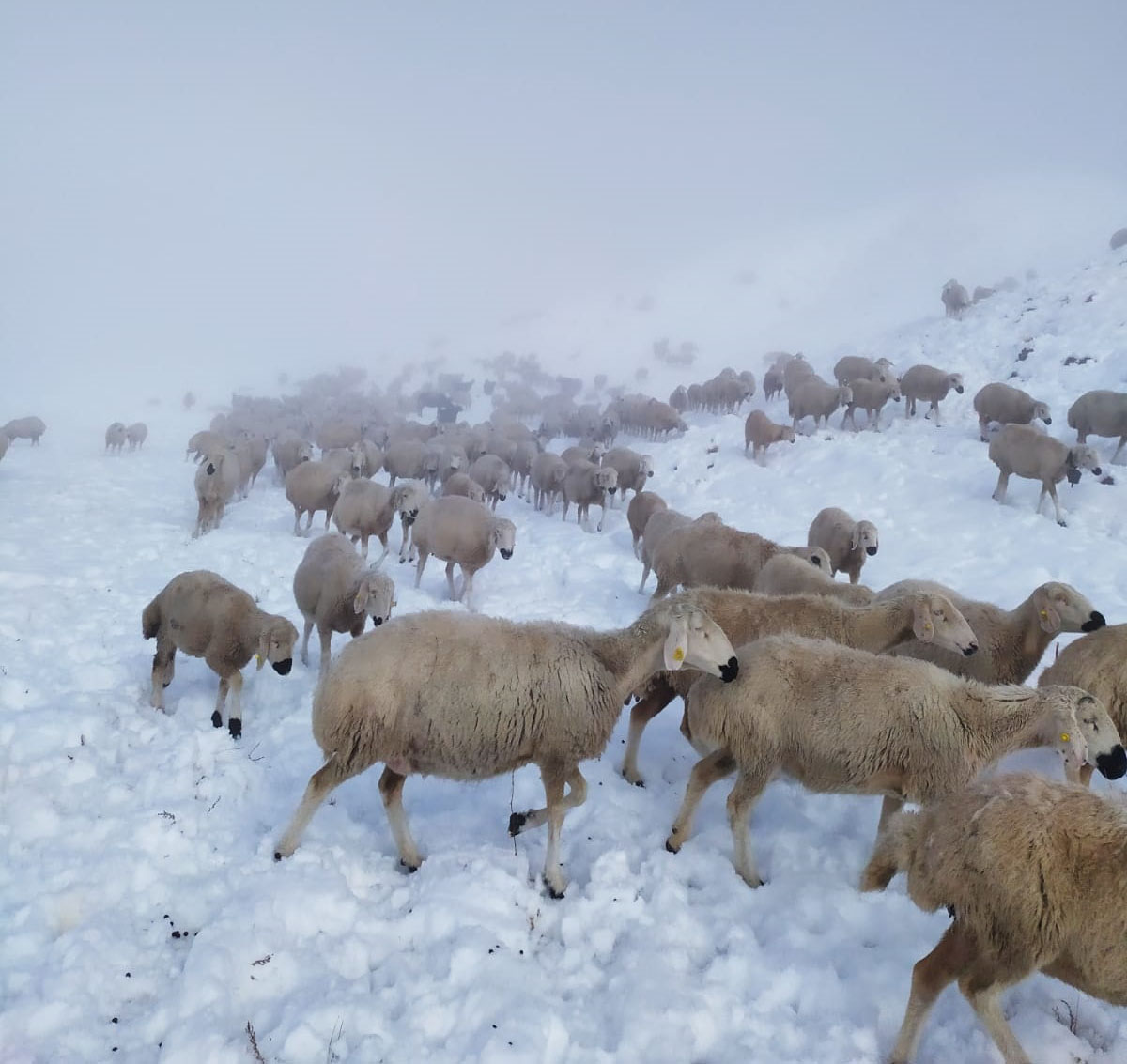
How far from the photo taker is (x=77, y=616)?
397 inches

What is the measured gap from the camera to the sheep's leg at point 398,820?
18.2ft

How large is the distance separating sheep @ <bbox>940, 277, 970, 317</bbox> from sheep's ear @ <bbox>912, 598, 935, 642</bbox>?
3642 cm

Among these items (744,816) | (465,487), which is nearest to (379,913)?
(744,816)

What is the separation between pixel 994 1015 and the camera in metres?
3.61

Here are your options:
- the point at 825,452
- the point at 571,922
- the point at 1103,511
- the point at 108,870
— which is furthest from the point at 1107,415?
the point at 108,870

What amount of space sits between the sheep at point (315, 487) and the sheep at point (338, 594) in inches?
266

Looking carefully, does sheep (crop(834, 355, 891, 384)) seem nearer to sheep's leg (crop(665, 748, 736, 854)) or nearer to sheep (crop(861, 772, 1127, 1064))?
sheep's leg (crop(665, 748, 736, 854))

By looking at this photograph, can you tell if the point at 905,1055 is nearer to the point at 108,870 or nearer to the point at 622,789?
the point at 622,789

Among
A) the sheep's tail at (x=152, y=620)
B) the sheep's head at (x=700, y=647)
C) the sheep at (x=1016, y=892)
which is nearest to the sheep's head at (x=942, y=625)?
the sheep's head at (x=700, y=647)

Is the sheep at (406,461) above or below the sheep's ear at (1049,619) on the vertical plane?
below

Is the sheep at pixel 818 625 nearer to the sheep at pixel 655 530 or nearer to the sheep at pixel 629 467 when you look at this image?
the sheep at pixel 655 530

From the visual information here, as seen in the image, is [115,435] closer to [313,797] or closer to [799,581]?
[313,797]

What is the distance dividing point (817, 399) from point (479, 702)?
23.8 m

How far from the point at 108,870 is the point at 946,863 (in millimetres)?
5958
